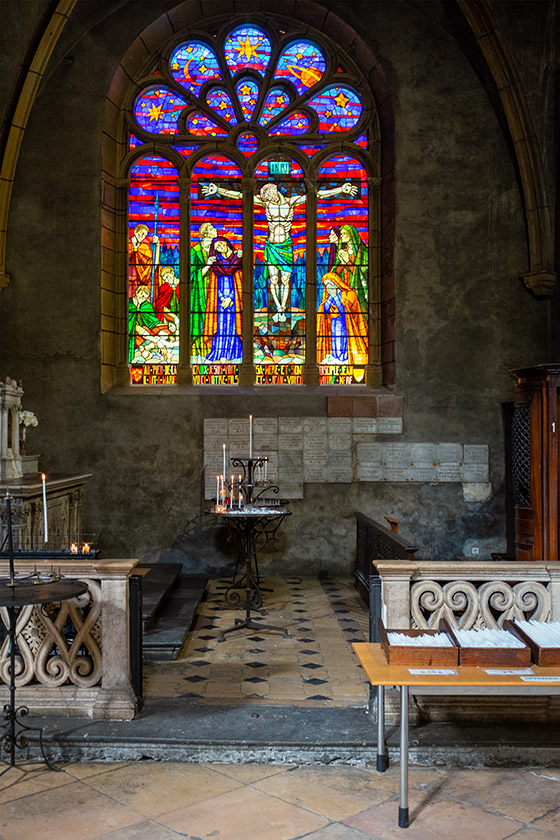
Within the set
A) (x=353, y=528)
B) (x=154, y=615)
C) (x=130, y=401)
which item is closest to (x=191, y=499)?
(x=130, y=401)

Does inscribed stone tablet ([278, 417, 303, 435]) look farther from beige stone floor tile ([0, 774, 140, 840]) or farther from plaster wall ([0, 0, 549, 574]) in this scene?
beige stone floor tile ([0, 774, 140, 840])

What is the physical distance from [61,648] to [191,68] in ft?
26.9

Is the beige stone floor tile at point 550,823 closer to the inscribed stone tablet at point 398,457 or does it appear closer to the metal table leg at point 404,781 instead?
the metal table leg at point 404,781

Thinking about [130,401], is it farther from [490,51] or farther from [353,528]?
[490,51]

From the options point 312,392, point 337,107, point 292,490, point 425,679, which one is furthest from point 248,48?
point 425,679

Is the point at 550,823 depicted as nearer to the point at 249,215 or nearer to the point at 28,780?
the point at 28,780

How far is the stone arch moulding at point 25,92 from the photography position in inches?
329

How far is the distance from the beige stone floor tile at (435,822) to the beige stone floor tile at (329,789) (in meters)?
0.08

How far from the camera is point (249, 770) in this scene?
152 inches

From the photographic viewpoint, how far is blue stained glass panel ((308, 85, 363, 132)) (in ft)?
33.6

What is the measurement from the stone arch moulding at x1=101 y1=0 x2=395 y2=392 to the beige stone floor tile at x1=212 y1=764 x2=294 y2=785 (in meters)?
6.27

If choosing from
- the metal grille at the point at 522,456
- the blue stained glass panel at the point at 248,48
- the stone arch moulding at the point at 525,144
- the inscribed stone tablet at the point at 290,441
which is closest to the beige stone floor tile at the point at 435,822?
the metal grille at the point at 522,456

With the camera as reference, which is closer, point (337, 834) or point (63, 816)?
point (337, 834)

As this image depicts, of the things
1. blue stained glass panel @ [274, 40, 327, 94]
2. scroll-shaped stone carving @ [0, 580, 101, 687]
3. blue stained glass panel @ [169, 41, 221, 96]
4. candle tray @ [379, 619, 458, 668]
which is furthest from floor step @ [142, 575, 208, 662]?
blue stained glass panel @ [274, 40, 327, 94]
